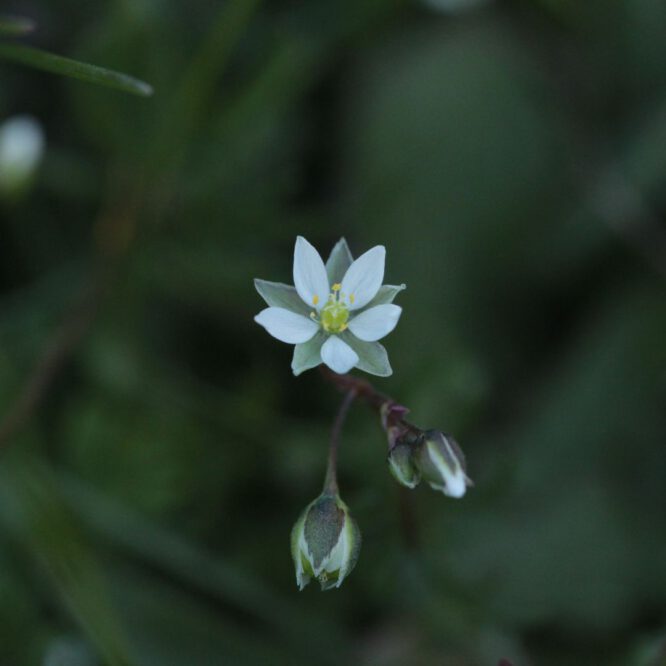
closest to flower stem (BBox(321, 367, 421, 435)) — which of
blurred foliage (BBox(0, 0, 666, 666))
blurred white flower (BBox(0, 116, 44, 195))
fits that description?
blurred foliage (BBox(0, 0, 666, 666))

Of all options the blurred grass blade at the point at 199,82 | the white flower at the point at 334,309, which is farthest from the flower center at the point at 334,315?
the blurred grass blade at the point at 199,82

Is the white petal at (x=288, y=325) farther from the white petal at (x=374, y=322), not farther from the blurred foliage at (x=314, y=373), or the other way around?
the blurred foliage at (x=314, y=373)

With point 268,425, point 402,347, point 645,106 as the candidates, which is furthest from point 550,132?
point 268,425

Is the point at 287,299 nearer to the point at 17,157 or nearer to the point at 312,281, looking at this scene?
the point at 312,281

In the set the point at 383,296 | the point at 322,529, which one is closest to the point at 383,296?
the point at 383,296

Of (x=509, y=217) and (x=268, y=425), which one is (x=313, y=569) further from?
(x=509, y=217)

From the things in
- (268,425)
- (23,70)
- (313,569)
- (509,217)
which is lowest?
(268,425)

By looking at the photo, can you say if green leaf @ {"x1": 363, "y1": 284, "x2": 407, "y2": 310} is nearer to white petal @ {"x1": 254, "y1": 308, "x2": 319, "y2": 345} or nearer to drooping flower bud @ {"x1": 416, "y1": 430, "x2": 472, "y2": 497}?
white petal @ {"x1": 254, "y1": 308, "x2": 319, "y2": 345}
